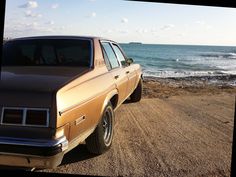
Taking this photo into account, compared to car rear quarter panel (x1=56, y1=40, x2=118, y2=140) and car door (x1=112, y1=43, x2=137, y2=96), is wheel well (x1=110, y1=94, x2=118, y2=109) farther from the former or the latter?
car door (x1=112, y1=43, x2=137, y2=96)

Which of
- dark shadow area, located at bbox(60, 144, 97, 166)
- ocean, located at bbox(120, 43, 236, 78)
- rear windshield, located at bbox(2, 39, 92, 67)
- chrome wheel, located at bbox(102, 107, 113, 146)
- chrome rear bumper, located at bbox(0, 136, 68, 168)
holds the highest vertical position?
rear windshield, located at bbox(2, 39, 92, 67)

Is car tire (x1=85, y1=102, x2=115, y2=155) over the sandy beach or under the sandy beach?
over

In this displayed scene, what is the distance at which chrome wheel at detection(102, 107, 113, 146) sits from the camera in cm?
444

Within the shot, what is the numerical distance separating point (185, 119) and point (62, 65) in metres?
3.17

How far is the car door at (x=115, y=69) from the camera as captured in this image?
4980 mm

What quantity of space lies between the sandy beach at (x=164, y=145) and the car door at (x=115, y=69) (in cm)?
72

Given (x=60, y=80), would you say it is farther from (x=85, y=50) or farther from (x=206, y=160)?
(x=206, y=160)

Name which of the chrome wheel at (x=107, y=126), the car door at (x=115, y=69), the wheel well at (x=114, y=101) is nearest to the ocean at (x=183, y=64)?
the car door at (x=115, y=69)

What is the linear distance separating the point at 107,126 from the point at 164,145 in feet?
3.02

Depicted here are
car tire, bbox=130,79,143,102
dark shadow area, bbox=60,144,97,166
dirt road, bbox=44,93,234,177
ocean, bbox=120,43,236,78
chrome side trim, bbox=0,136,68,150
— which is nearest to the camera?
chrome side trim, bbox=0,136,68,150

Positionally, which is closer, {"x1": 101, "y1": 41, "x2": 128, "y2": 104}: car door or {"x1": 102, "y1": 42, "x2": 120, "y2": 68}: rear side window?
{"x1": 101, "y1": 41, "x2": 128, "y2": 104}: car door

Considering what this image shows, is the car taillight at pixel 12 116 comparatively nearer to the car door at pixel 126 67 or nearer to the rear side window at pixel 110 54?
the rear side window at pixel 110 54

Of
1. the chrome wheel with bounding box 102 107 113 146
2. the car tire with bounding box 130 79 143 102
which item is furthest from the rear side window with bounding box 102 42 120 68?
the car tire with bounding box 130 79 143 102

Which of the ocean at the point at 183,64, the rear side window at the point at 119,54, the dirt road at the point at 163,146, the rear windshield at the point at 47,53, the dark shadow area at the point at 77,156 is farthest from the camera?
the ocean at the point at 183,64
